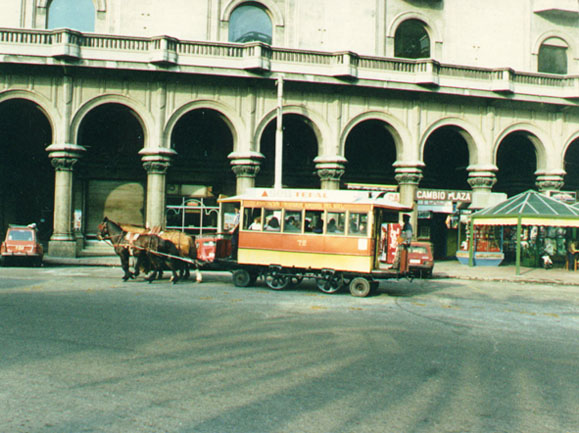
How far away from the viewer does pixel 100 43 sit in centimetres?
2244

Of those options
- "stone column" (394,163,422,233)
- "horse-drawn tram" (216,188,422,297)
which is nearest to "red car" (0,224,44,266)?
"horse-drawn tram" (216,188,422,297)

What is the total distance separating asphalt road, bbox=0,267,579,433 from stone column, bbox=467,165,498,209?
1361cm

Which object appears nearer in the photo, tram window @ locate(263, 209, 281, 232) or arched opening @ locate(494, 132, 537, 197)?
tram window @ locate(263, 209, 281, 232)

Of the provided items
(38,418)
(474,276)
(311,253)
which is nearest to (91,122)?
(311,253)

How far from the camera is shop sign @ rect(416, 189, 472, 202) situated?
2677 centimetres

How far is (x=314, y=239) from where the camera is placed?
1399 cm

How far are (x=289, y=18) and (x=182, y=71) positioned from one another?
7.18m

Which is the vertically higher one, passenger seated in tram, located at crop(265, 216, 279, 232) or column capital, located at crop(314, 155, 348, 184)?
column capital, located at crop(314, 155, 348, 184)

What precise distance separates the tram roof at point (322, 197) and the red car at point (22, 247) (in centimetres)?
935

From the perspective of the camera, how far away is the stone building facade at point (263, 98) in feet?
74.2

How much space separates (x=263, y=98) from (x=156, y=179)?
6047 millimetres

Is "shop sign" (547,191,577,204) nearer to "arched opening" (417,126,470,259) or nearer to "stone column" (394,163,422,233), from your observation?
"arched opening" (417,126,470,259)

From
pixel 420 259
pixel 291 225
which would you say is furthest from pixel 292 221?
pixel 420 259

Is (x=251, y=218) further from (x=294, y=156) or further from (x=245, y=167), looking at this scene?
(x=294, y=156)
